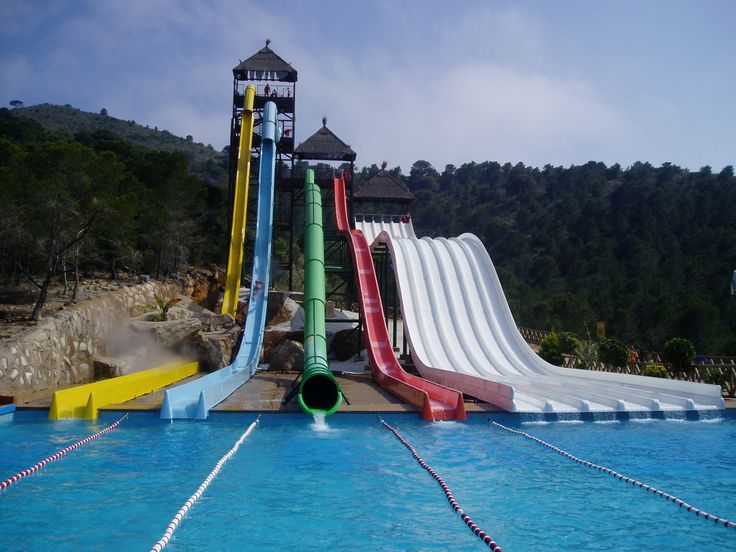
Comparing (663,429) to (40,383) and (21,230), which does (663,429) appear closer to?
(40,383)

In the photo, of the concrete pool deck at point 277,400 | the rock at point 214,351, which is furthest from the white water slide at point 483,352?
the rock at point 214,351

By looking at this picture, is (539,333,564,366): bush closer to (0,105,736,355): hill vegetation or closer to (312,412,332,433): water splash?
(0,105,736,355): hill vegetation

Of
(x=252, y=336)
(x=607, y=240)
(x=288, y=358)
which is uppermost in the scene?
(x=607, y=240)

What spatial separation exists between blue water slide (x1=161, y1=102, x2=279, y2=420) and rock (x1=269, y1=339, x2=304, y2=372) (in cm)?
43

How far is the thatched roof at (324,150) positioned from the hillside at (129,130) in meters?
36.7

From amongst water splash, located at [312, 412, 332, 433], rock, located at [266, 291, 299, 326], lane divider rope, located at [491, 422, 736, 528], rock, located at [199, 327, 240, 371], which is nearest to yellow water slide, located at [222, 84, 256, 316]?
rock, located at [266, 291, 299, 326]

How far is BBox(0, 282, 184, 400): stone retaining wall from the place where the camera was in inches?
381

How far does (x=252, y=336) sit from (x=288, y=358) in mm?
874

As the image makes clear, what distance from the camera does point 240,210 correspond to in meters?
18.5

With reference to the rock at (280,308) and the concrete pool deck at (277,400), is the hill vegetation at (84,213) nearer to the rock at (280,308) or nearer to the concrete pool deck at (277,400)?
the rock at (280,308)

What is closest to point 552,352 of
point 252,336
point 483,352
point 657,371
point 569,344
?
point 569,344

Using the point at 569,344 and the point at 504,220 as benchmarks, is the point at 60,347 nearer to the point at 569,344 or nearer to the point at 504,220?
the point at 569,344

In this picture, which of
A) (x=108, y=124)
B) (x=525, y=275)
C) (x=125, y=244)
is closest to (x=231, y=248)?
(x=125, y=244)

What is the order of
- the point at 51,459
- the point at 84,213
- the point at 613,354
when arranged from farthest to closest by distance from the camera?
the point at 613,354 < the point at 84,213 < the point at 51,459
